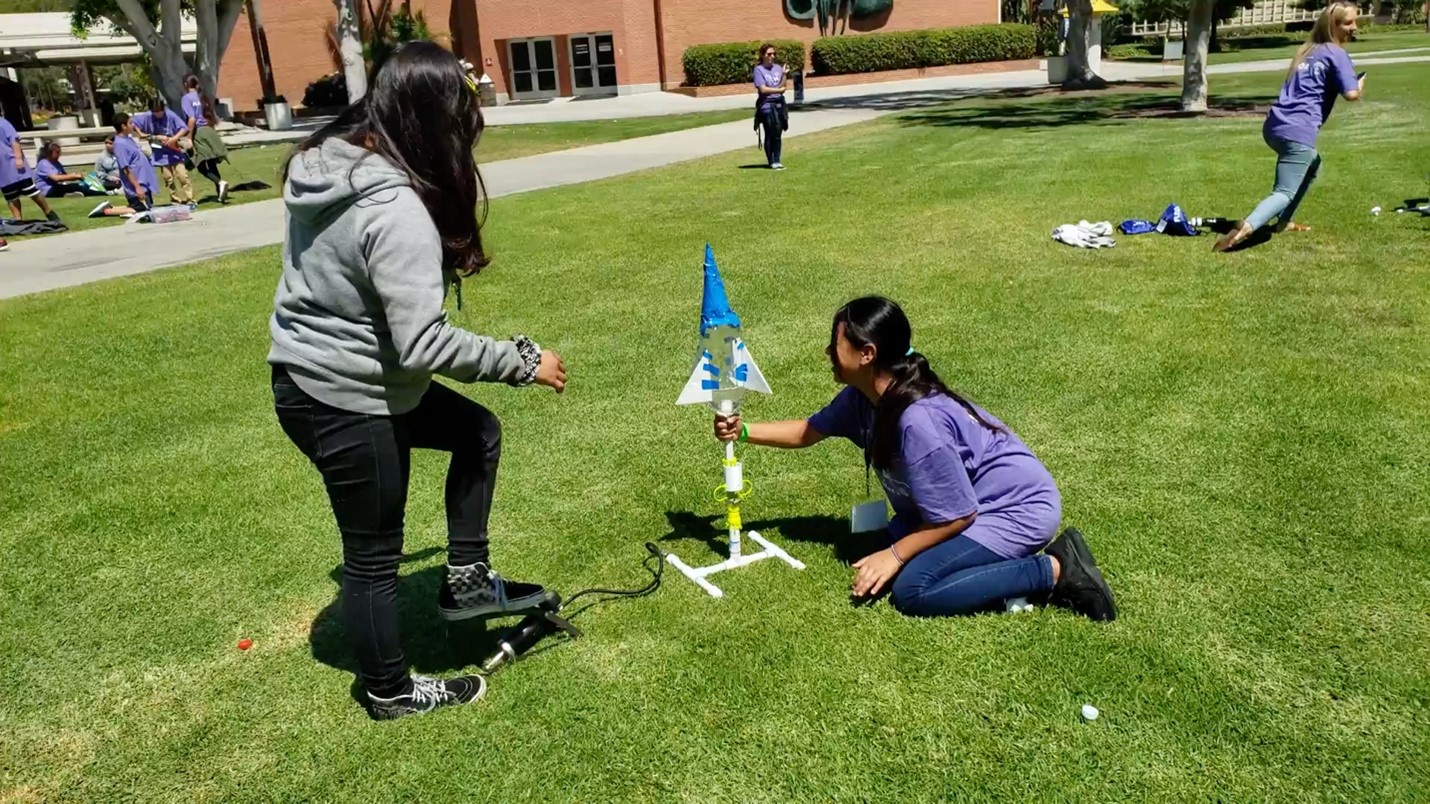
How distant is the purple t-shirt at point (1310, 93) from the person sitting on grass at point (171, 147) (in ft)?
45.8

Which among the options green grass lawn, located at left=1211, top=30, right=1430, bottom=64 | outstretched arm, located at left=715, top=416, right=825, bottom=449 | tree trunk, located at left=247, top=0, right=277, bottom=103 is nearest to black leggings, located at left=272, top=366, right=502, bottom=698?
outstretched arm, located at left=715, top=416, right=825, bottom=449

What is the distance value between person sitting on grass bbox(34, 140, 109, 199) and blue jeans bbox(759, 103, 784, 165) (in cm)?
1038

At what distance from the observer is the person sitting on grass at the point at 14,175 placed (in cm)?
1385

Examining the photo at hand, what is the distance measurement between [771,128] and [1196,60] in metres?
8.84

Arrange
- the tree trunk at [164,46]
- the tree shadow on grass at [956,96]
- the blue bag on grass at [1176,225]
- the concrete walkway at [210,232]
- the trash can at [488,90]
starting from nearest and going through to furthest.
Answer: the blue bag on grass at [1176,225] → the concrete walkway at [210,232] → the tree shadow on grass at [956,96] → the tree trunk at [164,46] → the trash can at [488,90]

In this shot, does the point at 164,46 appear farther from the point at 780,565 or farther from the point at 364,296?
the point at 364,296

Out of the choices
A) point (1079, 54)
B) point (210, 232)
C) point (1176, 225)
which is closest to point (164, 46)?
point (210, 232)

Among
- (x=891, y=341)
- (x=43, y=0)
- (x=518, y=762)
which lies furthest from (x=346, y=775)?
(x=43, y=0)

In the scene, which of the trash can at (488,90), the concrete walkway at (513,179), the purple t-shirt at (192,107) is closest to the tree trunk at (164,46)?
the trash can at (488,90)

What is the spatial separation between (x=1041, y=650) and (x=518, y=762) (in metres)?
1.63

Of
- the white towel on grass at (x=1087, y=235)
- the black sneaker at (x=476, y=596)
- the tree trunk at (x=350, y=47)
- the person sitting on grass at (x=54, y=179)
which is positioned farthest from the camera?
the tree trunk at (x=350, y=47)

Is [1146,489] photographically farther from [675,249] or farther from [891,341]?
[675,249]

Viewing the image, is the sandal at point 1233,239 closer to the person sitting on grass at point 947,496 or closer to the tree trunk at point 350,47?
the person sitting on grass at point 947,496

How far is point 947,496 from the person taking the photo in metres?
3.44
